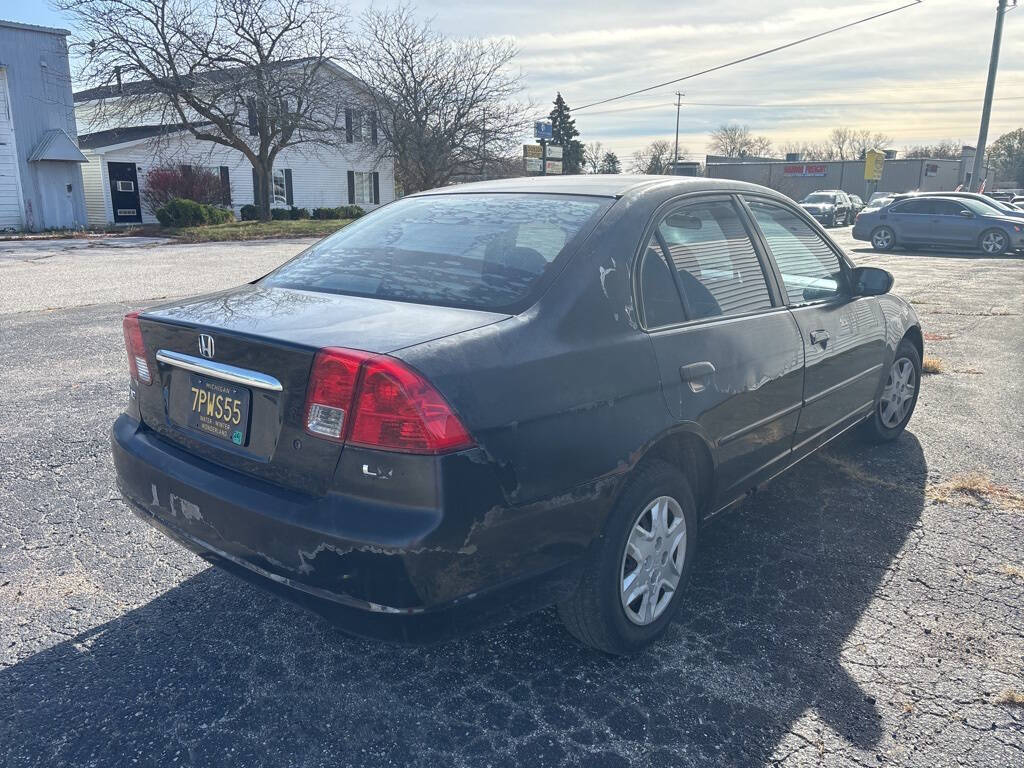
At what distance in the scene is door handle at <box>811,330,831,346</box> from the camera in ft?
11.6

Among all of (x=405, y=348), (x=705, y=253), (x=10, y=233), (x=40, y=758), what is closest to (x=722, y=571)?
(x=705, y=253)

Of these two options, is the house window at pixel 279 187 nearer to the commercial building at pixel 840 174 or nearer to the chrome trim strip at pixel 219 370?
the chrome trim strip at pixel 219 370

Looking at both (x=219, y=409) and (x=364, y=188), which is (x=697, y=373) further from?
(x=364, y=188)

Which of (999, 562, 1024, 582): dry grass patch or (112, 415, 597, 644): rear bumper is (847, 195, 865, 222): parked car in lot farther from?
(112, 415, 597, 644): rear bumper

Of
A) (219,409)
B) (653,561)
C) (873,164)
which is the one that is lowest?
(653,561)

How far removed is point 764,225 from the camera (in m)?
3.55

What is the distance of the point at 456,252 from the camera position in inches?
114

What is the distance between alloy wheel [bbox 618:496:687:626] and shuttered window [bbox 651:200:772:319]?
0.75 metres

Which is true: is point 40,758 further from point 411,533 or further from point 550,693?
point 550,693

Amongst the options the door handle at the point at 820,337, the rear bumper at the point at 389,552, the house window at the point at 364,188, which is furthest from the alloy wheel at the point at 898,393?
the house window at the point at 364,188

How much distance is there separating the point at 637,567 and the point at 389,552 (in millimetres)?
971

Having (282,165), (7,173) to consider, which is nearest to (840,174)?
(282,165)

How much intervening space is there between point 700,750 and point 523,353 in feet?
4.15

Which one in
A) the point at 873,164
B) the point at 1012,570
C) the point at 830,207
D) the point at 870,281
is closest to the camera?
the point at 1012,570
